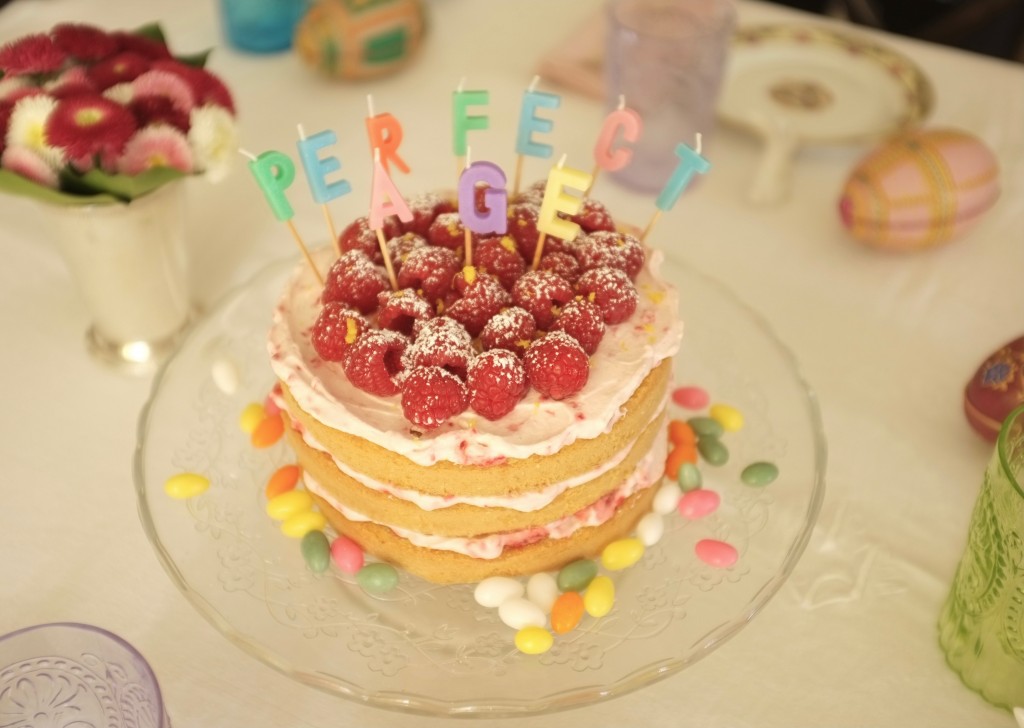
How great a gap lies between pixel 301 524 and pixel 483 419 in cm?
33

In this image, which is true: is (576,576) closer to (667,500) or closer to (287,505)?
(667,500)

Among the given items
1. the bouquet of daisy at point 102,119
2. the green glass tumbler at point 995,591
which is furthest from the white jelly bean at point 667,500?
the bouquet of daisy at point 102,119

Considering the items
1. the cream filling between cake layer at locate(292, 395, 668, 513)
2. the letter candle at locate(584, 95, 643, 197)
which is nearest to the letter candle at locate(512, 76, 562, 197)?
the letter candle at locate(584, 95, 643, 197)

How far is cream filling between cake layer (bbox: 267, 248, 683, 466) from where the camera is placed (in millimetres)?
1100

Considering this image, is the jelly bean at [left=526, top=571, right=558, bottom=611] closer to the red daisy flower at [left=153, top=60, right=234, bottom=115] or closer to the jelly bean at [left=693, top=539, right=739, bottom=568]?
the jelly bean at [left=693, top=539, right=739, bottom=568]

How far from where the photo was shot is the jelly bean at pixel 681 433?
4.61ft

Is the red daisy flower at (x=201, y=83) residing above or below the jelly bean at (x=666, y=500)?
above

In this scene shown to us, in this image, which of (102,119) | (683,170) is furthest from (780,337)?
(102,119)

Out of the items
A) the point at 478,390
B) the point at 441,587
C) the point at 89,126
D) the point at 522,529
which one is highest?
the point at 89,126

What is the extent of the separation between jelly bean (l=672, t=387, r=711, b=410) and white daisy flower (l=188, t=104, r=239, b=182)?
2.50 feet

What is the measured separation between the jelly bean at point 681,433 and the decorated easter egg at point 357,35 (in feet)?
3.85

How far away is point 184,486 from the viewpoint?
1281mm

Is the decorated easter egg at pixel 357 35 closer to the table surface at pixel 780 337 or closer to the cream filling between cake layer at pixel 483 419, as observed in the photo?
the table surface at pixel 780 337

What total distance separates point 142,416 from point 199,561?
258mm
